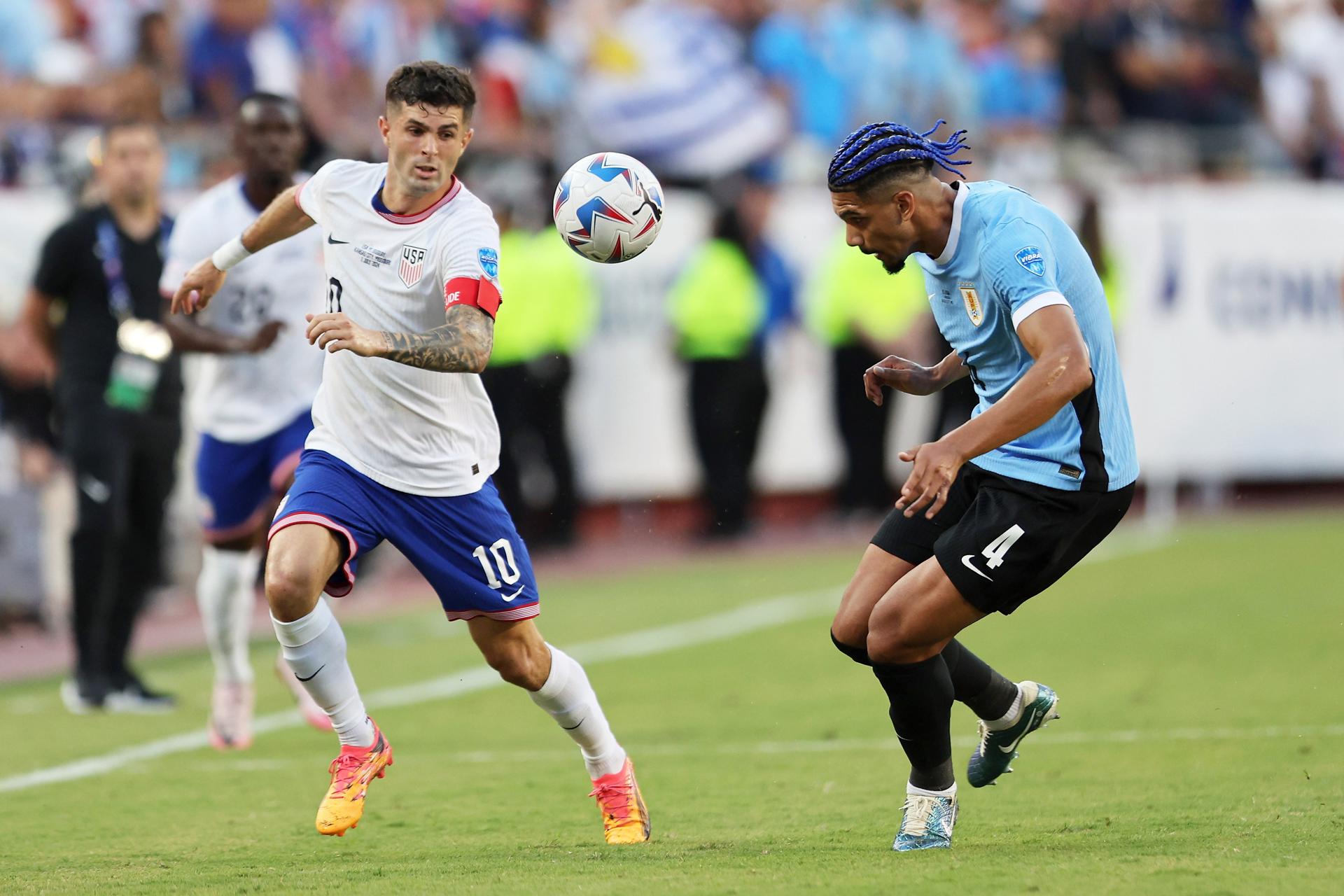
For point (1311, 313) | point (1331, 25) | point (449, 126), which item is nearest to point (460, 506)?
point (449, 126)

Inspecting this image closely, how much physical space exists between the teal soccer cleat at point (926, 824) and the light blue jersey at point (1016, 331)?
3.25 feet

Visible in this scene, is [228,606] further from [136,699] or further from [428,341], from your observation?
[428,341]

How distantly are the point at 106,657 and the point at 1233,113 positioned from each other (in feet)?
43.2

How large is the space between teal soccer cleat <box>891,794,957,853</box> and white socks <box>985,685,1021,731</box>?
601 millimetres

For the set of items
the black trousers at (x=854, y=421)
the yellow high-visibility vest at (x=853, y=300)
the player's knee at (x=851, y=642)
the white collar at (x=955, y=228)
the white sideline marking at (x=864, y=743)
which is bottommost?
the black trousers at (x=854, y=421)

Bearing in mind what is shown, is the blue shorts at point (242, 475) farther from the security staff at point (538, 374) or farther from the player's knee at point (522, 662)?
the security staff at point (538, 374)

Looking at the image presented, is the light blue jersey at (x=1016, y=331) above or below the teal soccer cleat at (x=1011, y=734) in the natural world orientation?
above

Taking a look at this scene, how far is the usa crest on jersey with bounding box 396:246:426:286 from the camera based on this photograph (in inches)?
245

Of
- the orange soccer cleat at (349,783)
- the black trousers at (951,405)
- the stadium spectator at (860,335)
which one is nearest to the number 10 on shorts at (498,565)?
the orange soccer cleat at (349,783)

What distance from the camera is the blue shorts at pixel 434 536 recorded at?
20.5 ft

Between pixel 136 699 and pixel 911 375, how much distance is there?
5300 millimetres

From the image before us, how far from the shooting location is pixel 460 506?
20.7 feet

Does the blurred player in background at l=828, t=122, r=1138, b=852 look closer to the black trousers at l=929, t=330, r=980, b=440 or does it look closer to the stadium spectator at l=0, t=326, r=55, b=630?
the stadium spectator at l=0, t=326, r=55, b=630

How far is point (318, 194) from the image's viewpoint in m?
6.54
